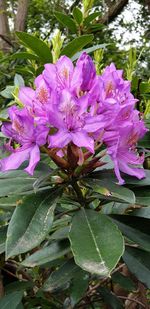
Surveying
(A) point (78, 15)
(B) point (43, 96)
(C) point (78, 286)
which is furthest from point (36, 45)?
(C) point (78, 286)

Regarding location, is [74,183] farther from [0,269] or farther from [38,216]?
[0,269]

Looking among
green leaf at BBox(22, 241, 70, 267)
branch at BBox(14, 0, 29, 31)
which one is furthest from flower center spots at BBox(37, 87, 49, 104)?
branch at BBox(14, 0, 29, 31)

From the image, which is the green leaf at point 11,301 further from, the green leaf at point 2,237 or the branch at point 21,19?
the branch at point 21,19

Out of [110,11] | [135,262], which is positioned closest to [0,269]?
[135,262]

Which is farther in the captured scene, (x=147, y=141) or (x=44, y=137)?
(x=147, y=141)

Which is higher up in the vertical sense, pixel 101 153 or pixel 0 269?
pixel 101 153

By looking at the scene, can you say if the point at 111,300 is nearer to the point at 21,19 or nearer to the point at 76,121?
the point at 76,121
